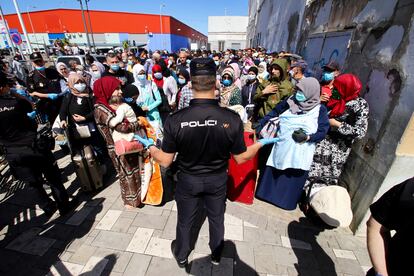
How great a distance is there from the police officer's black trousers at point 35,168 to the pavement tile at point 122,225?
88 centimetres

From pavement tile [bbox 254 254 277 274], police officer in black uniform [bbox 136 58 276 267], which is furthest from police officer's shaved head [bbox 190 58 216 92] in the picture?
pavement tile [bbox 254 254 277 274]

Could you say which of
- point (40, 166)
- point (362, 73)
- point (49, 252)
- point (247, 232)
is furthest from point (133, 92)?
point (362, 73)

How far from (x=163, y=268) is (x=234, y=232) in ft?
3.35

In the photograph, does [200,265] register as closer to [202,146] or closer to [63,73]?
[202,146]

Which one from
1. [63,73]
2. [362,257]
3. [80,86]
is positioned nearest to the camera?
[362,257]

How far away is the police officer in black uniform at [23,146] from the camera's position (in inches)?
94.1

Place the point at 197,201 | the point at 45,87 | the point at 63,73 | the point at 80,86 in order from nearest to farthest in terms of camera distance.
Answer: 1. the point at 197,201
2. the point at 80,86
3. the point at 45,87
4. the point at 63,73

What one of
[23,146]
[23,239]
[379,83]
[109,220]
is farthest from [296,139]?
[23,239]

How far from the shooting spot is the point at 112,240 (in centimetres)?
267

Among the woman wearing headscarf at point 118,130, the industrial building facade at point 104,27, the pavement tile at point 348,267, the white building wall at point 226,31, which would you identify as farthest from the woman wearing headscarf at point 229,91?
the white building wall at point 226,31

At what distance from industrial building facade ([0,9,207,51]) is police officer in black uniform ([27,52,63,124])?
45.8m

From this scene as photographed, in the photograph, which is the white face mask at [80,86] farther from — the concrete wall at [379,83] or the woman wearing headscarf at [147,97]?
the concrete wall at [379,83]

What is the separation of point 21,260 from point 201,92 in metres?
2.90

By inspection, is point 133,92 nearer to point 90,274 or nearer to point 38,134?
point 38,134
